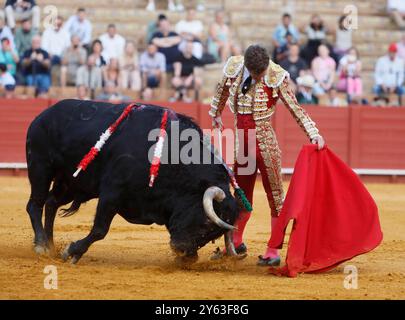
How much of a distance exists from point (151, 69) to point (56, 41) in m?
1.25

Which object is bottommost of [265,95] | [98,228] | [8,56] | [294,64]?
[294,64]

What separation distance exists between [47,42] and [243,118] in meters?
6.89

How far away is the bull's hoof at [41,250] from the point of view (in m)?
6.35

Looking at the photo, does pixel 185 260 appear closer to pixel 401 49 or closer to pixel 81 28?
pixel 81 28

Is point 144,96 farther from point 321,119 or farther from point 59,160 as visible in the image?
point 59,160

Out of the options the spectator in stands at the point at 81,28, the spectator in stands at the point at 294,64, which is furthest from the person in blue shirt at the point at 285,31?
the spectator in stands at the point at 81,28

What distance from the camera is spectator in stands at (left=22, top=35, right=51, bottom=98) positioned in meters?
12.2

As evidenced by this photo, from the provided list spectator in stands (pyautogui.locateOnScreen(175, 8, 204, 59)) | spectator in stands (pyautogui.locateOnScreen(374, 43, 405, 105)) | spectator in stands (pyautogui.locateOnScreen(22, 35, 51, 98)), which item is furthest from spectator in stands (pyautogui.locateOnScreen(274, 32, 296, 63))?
spectator in stands (pyautogui.locateOnScreen(22, 35, 51, 98))

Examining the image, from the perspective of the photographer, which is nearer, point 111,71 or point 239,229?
point 239,229

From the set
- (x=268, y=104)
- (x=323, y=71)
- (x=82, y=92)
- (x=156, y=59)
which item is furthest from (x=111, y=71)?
(x=268, y=104)

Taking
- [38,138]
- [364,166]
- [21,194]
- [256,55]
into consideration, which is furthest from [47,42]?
[256,55]

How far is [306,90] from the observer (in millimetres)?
12688

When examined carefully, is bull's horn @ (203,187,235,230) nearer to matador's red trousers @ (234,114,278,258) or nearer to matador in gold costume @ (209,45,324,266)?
matador in gold costume @ (209,45,324,266)

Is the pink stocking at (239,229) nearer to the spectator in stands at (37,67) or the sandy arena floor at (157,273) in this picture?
the sandy arena floor at (157,273)
